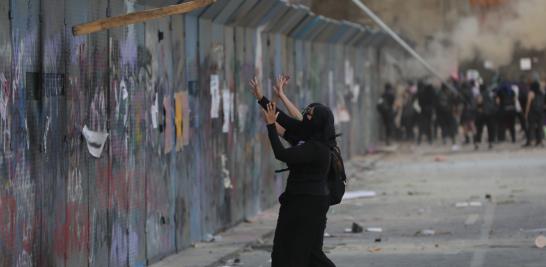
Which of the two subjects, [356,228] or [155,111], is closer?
[155,111]

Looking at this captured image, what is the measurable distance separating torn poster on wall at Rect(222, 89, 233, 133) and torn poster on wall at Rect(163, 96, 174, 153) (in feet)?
8.39

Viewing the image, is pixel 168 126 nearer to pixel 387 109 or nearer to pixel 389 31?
pixel 389 31

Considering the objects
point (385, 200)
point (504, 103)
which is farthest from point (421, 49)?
point (385, 200)

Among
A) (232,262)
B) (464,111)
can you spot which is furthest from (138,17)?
(464,111)

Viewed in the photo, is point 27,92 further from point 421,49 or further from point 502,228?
point 421,49

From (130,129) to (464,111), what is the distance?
26.2 meters

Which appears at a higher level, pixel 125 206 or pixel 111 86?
pixel 111 86

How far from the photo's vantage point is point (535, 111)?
3491 cm

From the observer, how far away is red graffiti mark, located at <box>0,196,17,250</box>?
9.70 meters

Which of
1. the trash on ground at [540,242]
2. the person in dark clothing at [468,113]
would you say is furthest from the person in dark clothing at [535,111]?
the trash on ground at [540,242]

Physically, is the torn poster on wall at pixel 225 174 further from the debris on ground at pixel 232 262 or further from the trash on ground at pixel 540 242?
the trash on ground at pixel 540 242

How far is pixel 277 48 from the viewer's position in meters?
21.1

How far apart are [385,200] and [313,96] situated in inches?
165

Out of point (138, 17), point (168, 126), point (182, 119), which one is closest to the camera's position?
point (138, 17)
